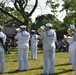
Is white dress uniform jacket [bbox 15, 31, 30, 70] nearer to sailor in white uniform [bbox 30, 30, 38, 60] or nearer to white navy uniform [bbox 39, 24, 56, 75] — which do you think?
white navy uniform [bbox 39, 24, 56, 75]

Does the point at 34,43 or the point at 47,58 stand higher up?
the point at 34,43

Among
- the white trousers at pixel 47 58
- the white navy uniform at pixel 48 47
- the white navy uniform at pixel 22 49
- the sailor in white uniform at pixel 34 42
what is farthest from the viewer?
the sailor in white uniform at pixel 34 42

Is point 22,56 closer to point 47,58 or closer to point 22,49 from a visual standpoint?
point 22,49

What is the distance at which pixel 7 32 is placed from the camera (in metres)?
64.6

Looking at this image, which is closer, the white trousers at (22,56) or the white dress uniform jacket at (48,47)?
the white dress uniform jacket at (48,47)

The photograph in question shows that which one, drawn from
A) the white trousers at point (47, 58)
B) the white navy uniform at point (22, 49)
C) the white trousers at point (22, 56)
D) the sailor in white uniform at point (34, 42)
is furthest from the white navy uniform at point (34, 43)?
the white trousers at point (47, 58)

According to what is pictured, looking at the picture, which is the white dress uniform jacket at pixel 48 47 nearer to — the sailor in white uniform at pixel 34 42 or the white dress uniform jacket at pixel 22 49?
the white dress uniform jacket at pixel 22 49

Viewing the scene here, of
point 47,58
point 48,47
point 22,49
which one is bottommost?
point 47,58

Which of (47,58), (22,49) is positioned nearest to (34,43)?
(22,49)

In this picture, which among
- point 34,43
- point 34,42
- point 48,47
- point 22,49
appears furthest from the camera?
point 34,43

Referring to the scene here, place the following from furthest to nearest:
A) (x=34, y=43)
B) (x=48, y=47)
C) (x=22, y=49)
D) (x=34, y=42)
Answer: (x=34, y=43), (x=34, y=42), (x=22, y=49), (x=48, y=47)

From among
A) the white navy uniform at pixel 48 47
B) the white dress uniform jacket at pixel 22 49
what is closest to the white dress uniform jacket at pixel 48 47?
the white navy uniform at pixel 48 47

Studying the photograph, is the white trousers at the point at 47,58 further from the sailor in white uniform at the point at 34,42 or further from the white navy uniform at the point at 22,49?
the sailor in white uniform at the point at 34,42

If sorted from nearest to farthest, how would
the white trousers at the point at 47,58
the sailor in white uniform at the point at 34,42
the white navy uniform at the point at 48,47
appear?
1. the white navy uniform at the point at 48,47
2. the white trousers at the point at 47,58
3. the sailor in white uniform at the point at 34,42
